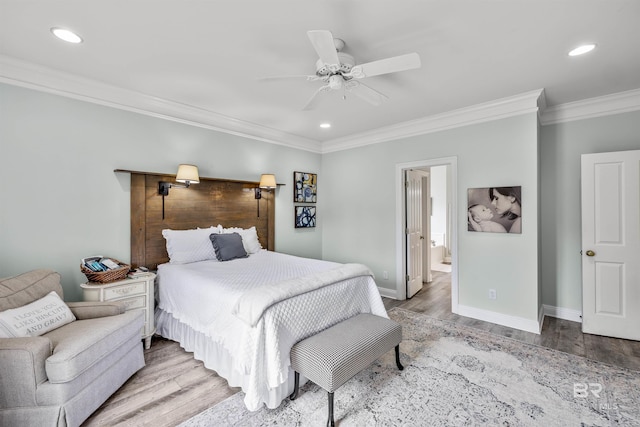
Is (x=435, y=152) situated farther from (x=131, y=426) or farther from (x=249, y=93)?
(x=131, y=426)

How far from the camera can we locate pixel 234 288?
7.32 feet

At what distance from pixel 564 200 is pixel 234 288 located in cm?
399

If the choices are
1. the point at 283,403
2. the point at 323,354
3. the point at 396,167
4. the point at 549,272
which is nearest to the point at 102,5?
the point at 323,354

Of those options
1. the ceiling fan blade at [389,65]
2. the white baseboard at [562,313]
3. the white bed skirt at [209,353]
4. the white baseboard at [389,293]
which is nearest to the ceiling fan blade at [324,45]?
the ceiling fan blade at [389,65]

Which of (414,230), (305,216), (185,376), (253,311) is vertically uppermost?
(305,216)

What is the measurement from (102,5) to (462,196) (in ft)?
12.7

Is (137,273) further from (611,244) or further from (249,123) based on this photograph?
(611,244)

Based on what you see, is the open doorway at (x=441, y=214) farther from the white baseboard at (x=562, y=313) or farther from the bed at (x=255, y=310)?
the bed at (x=255, y=310)

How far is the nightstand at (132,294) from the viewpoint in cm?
250

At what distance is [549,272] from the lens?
3648mm

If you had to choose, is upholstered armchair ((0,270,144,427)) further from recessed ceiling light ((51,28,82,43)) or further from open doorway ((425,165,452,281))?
open doorway ((425,165,452,281))

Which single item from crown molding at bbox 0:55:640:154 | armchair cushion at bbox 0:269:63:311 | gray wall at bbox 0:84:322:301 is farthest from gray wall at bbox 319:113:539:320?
armchair cushion at bbox 0:269:63:311

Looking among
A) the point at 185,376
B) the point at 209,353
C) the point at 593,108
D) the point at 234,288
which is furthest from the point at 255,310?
the point at 593,108

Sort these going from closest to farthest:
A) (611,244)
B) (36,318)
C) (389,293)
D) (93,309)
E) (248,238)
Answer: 1. (36,318)
2. (93,309)
3. (611,244)
4. (248,238)
5. (389,293)
